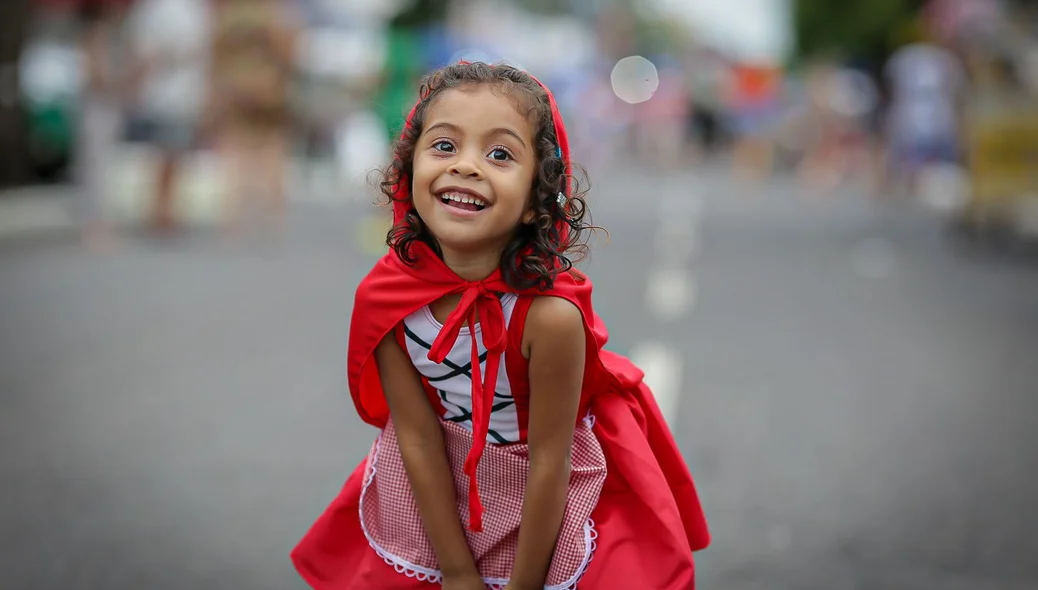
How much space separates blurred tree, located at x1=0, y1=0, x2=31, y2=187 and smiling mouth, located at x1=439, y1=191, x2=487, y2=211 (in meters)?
12.6

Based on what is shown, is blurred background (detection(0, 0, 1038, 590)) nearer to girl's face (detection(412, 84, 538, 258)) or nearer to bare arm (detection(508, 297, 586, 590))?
girl's face (detection(412, 84, 538, 258))

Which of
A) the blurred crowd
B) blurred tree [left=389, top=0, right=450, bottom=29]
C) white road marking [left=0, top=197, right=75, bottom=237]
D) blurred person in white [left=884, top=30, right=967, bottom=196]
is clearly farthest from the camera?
blurred tree [left=389, top=0, right=450, bottom=29]

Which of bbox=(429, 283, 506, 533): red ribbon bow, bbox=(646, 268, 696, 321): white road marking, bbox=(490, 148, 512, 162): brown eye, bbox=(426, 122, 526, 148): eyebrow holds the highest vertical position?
bbox=(426, 122, 526, 148): eyebrow

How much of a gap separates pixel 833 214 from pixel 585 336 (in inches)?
526

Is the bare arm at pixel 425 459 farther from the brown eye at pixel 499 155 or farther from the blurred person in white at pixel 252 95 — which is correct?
the blurred person in white at pixel 252 95

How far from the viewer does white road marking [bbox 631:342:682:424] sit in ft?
16.8

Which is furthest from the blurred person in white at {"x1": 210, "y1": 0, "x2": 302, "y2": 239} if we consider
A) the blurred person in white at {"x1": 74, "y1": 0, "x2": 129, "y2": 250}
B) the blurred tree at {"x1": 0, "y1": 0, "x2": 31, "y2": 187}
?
the blurred tree at {"x1": 0, "y1": 0, "x2": 31, "y2": 187}

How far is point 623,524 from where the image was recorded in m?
2.18

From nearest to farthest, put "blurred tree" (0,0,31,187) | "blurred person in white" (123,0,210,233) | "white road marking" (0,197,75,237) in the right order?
"blurred person in white" (123,0,210,233) < "white road marking" (0,197,75,237) < "blurred tree" (0,0,31,187)

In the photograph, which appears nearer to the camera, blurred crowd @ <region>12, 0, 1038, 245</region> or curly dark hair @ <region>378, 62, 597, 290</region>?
curly dark hair @ <region>378, 62, 597, 290</region>

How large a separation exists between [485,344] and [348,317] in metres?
5.33

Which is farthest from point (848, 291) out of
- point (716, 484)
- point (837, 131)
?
point (837, 131)

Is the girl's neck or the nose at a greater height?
the nose

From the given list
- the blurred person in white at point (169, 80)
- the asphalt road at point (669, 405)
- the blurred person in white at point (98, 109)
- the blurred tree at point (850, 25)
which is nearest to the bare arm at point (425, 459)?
the asphalt road at point (669, 405)
